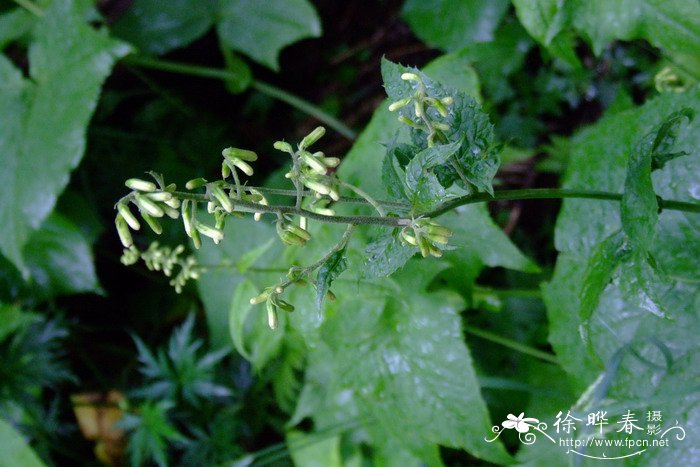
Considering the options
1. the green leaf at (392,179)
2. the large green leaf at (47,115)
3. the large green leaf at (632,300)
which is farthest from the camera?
the large green leaf at (47,115)

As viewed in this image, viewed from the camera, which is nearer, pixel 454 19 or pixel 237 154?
pixel 237 154

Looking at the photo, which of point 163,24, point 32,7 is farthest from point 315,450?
point 32,7

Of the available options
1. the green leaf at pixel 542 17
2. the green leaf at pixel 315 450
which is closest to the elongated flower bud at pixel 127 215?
the green leaf at pixel 542 17

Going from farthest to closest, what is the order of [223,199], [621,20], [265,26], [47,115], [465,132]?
1. [265,26]
2. [47,115]
3. [621,20]
4. [465,132]
5. [223,199]

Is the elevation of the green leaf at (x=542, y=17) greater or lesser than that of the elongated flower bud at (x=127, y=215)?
greater

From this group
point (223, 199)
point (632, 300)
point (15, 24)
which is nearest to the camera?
point (223, 199)

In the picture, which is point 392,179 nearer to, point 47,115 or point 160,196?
point 160,196

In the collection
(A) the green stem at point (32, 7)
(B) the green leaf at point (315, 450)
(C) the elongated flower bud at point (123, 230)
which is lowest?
(B) the green leaf at point (315, 450)

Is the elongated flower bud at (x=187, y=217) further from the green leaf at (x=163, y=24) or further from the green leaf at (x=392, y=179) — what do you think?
the green leaf at (x=163, y=24)
